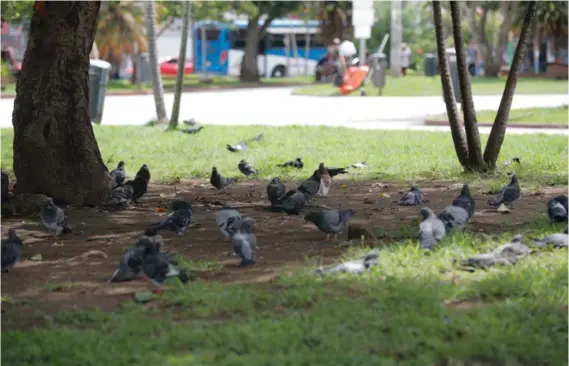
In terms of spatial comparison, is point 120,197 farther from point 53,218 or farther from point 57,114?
point 53,218

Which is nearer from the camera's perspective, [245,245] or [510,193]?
[245,245]

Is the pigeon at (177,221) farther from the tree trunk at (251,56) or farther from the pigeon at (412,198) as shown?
the tree trunk at (251,56)

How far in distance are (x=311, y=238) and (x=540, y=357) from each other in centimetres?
321

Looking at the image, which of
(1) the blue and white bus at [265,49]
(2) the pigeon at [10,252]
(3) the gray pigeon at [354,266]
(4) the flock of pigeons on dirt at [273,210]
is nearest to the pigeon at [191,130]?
(4) the flock of pigeons on dirt at [273,210]

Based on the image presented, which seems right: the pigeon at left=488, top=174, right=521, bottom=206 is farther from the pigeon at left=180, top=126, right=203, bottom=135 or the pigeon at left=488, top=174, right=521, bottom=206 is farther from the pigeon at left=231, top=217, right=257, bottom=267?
the pigeon at left=180, top=126, right=203, bottom=135

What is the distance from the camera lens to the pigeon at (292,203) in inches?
383

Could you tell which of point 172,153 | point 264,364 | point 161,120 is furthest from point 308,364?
point 161,120

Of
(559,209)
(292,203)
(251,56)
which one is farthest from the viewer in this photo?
(251,56)

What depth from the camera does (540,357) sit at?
559cm

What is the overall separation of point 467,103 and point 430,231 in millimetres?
5265

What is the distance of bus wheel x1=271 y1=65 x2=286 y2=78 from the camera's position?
5870 centimetres

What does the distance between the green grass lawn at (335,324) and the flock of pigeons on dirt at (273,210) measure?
0.63 ft

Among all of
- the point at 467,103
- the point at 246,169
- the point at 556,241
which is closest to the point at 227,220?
the point at 556,241

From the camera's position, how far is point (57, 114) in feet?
34.5
